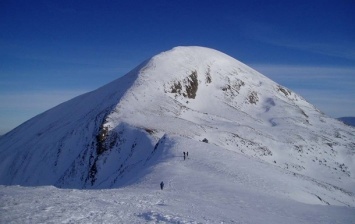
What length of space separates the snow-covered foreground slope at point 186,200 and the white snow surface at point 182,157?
86 mm

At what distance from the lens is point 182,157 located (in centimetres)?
3278

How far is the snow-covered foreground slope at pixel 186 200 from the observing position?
13.0 meters

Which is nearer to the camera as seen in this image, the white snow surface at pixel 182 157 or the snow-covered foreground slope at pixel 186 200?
the snow-covered foreground slope at pixel 186 200

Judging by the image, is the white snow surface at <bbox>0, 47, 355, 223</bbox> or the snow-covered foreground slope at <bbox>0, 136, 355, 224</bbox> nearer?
the snow-covered foreground slope at <bbox>0, 136, 355, 224</bbox>

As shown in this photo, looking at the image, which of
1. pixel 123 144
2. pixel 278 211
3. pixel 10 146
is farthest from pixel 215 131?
pixel 10 146

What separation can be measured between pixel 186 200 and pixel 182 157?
15.0 metres

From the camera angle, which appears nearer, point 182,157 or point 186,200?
point 186,200

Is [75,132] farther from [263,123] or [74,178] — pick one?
[263,123]

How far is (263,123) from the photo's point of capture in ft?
247

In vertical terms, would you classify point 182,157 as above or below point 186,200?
above

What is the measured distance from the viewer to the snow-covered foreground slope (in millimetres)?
12984

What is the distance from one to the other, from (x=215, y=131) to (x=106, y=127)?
1865cm

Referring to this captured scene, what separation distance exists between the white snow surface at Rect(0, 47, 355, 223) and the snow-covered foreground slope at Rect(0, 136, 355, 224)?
0.09 m

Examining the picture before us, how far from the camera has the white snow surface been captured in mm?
15704
